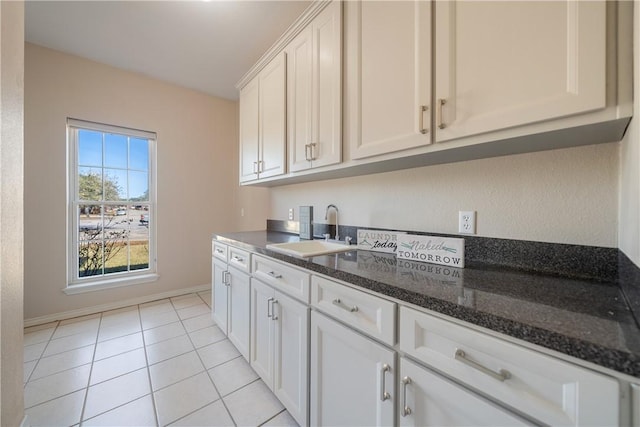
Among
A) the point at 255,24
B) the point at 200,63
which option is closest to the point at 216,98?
the point at 200,63

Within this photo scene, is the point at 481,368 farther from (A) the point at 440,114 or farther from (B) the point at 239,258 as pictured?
(B) the point at 239,258

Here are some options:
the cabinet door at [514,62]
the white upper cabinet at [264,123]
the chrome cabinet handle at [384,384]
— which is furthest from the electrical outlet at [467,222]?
the white upper cabinet at [264,123]

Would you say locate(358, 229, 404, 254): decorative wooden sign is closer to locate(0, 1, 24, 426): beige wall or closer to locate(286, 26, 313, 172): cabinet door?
locate(286, 26, 313, 172): cabinet door

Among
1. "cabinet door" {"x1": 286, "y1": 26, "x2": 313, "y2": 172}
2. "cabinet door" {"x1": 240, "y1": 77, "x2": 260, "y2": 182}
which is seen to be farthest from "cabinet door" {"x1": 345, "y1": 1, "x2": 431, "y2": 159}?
"cabinet door" {"x1": 240, "y1": 77, "x2": 260, "y2": 182}

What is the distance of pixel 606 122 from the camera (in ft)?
2.28

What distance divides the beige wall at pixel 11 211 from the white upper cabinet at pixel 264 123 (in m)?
1.35

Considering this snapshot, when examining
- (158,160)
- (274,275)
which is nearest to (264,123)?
(274,275)

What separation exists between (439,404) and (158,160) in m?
3.55

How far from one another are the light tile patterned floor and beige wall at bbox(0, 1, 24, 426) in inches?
16.2

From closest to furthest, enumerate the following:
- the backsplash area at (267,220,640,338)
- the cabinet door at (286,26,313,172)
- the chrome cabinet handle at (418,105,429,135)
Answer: the backsplash area at (267,220,640,338) < the chrome cabinet handle at (418,105,429,135) < the cabinet door at (286,26,313,172)

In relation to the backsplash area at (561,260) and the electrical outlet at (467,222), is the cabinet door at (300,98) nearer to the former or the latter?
the electrical outlet at (467,222)

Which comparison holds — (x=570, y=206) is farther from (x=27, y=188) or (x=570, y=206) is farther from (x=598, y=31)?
(x=27, y=188)

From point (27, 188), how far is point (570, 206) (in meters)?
4.03

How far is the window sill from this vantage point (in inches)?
101
